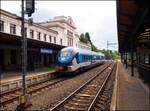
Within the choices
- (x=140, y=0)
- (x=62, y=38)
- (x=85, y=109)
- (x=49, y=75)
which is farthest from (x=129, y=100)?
(x=62, y=38)

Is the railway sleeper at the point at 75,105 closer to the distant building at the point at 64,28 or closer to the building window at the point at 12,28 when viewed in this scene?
the building window at the point at 12,28

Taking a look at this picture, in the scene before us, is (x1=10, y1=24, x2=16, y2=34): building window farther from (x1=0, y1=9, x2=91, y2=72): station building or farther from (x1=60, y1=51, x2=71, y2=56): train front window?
(x1=60, y1=51, x2=71, y2=56): train front window

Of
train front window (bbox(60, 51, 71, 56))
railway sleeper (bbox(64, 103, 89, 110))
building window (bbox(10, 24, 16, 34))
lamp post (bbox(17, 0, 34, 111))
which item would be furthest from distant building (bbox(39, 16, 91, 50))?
lamp post (bbox(17, 0, 34, 111))

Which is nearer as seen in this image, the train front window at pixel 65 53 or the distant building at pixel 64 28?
the train front window at pixel 65 53

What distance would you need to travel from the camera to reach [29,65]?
32.9m

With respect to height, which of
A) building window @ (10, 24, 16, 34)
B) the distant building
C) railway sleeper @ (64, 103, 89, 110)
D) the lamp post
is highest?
the distant building

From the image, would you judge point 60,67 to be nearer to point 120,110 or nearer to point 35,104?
point 35,104

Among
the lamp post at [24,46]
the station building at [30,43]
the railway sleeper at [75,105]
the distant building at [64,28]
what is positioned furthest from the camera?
the distant building at [64,28]

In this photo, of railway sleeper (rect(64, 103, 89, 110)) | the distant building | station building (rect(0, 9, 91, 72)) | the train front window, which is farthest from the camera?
→ the distant building

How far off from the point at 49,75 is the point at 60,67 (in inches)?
52.2

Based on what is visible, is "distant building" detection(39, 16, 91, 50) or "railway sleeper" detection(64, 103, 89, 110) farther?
"distant building" detection(39, 16, 91, 50)

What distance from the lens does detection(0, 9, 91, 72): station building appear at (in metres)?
26.2

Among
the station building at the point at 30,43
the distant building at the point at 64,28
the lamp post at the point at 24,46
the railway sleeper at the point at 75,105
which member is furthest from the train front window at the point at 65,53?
the distant building at the point at 64,28

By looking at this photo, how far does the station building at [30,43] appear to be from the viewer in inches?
1030
